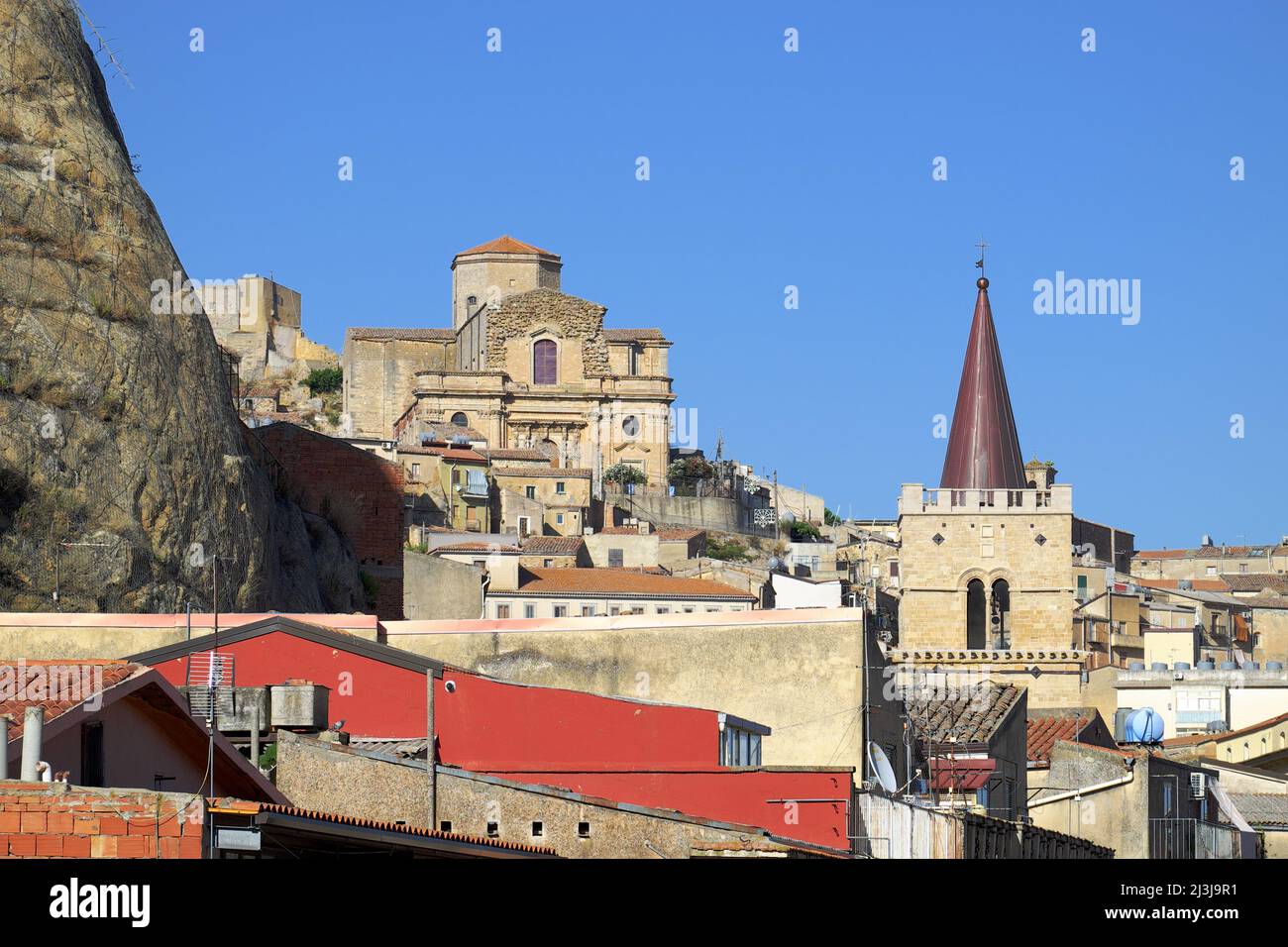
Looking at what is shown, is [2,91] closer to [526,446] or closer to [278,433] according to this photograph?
[278,433]

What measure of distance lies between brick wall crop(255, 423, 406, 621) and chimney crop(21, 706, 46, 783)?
121 feet

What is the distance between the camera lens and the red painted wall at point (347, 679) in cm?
2241

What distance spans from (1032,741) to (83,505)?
14.5 meters

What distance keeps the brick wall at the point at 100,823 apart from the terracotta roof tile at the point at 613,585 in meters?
52.5

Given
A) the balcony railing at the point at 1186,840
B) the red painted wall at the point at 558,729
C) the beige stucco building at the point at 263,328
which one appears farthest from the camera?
the beige stucco building at the point at 263,328

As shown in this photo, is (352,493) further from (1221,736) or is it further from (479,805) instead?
(479,805)

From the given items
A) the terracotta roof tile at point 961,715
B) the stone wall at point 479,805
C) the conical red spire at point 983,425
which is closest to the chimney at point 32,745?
the stone wall at point 479,805

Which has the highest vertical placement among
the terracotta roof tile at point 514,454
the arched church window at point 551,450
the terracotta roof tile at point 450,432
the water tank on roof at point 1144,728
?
the terracotta roof tile at point 450,432

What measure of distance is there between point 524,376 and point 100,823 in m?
92.9

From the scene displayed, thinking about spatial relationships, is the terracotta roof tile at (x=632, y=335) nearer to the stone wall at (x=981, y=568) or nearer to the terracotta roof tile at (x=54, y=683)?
the stone wall at (x=981, y=568)

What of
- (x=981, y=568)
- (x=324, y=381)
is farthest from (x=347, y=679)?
(x=324, y=381)

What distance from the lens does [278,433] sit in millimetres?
53000

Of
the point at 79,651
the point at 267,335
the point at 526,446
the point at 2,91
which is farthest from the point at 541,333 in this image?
the point at 79,651
